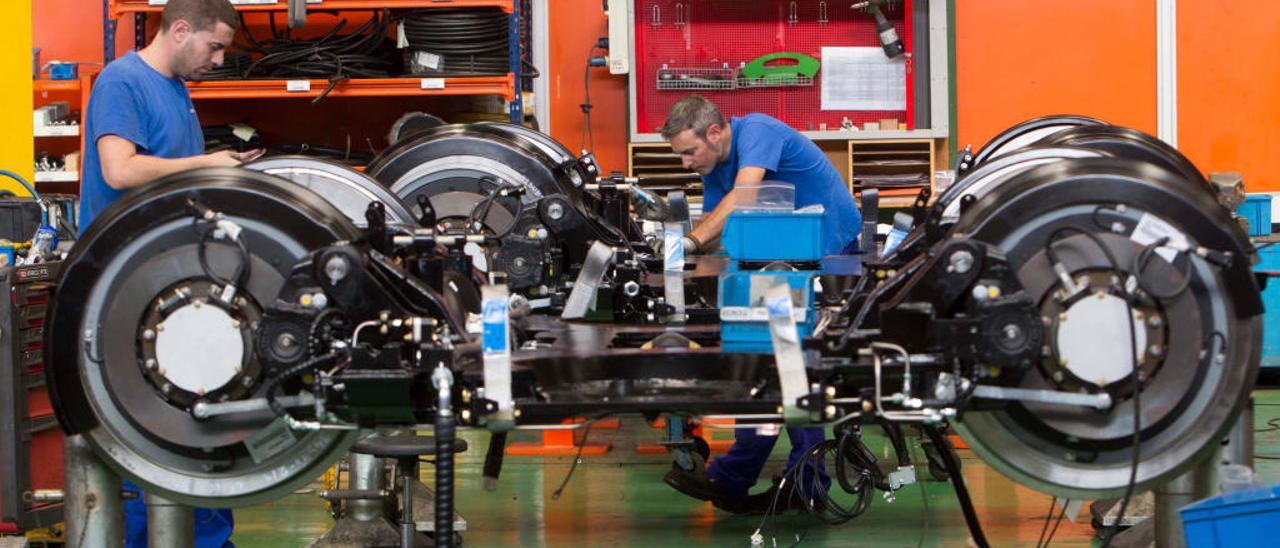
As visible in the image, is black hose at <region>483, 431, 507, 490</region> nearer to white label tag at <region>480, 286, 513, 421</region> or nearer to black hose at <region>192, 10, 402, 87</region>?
white label tag at <region>480, 286, 513, 421</region>

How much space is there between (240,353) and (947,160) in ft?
18.7

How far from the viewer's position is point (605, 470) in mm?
5254

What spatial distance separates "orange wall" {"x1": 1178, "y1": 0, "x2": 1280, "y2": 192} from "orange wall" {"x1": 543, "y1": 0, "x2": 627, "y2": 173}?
301 centimetres

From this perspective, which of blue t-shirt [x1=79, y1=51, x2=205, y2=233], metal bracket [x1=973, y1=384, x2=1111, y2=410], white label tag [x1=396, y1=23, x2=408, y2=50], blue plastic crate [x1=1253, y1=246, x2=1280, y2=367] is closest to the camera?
metal bracket [x1=973, y1=384, x2=1111, y2=410]

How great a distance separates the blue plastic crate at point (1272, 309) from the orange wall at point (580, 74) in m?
3.24

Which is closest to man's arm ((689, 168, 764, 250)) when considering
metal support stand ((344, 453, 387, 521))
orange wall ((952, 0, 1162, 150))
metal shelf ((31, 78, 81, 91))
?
metal support stand ((344, 453, 387, 521))

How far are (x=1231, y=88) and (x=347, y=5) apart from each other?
462cm

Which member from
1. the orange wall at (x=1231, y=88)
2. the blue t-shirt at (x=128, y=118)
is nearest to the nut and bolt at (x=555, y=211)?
the blue t-shirt at (x=128, y=118)

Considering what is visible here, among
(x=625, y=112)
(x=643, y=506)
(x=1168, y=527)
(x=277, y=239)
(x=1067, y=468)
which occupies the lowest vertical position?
(x=643, y=506)

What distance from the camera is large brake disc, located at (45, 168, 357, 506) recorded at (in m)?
2.40

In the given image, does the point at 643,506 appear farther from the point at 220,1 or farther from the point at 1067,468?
the point at 1067,468

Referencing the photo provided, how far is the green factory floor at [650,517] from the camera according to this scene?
4164 mm

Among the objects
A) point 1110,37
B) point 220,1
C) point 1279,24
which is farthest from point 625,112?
point 220,1

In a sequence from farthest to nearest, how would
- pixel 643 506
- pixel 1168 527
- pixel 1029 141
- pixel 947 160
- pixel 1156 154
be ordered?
pixel 947 160
pixel 643 506
pixel 1029 141
pixel 1156 154
pixel 1168 527
